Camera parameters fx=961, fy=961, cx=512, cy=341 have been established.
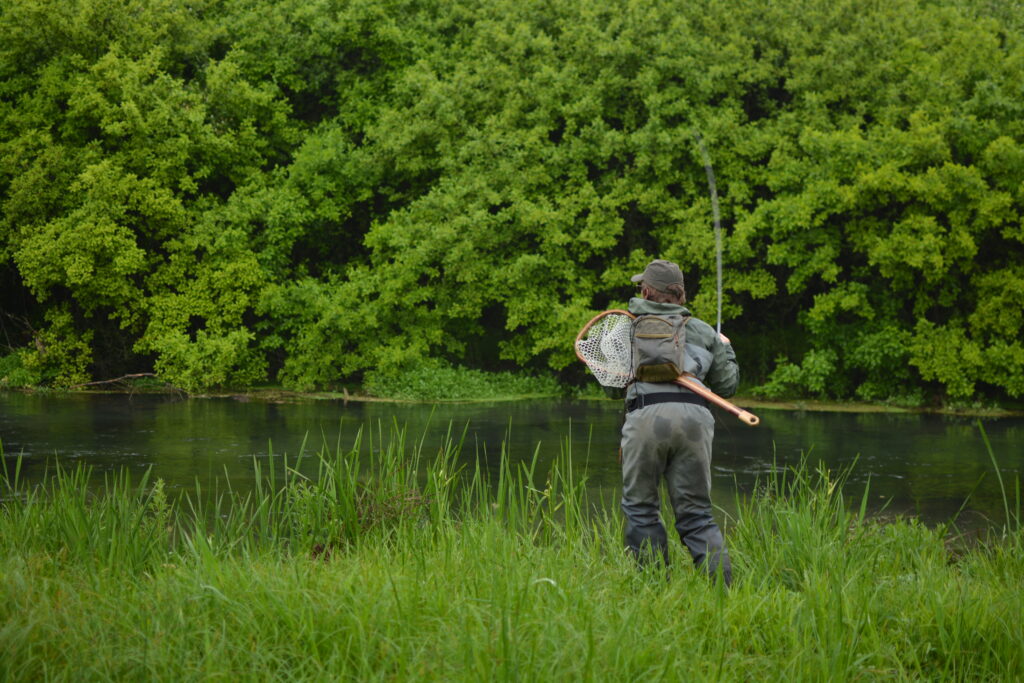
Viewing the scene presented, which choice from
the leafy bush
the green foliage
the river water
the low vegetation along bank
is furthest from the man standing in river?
the green foliage

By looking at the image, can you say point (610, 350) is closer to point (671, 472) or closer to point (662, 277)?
point (662, 277)

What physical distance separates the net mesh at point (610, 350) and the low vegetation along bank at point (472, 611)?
906 mm

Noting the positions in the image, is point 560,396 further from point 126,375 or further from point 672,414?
point 672,414

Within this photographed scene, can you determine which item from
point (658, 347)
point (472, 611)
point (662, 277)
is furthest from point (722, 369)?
point (472, 611)

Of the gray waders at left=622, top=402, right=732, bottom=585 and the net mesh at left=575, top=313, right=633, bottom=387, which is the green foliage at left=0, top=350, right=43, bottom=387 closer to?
the net mesh at left=575, top=313, right=633, bottom=387

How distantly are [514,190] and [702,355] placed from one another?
18277 mm

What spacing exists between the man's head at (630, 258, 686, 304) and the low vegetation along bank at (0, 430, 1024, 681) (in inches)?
53.6

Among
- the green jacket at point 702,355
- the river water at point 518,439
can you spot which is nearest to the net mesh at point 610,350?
the green jacket at point 702,355

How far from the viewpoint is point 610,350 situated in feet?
19.0

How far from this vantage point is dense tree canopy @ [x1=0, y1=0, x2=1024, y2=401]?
21.4 meters

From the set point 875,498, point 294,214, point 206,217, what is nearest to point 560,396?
point 294,214

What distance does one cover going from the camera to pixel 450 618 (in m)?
3.44

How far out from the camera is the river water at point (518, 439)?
39.4ft

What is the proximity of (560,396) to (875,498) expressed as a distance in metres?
13.2
